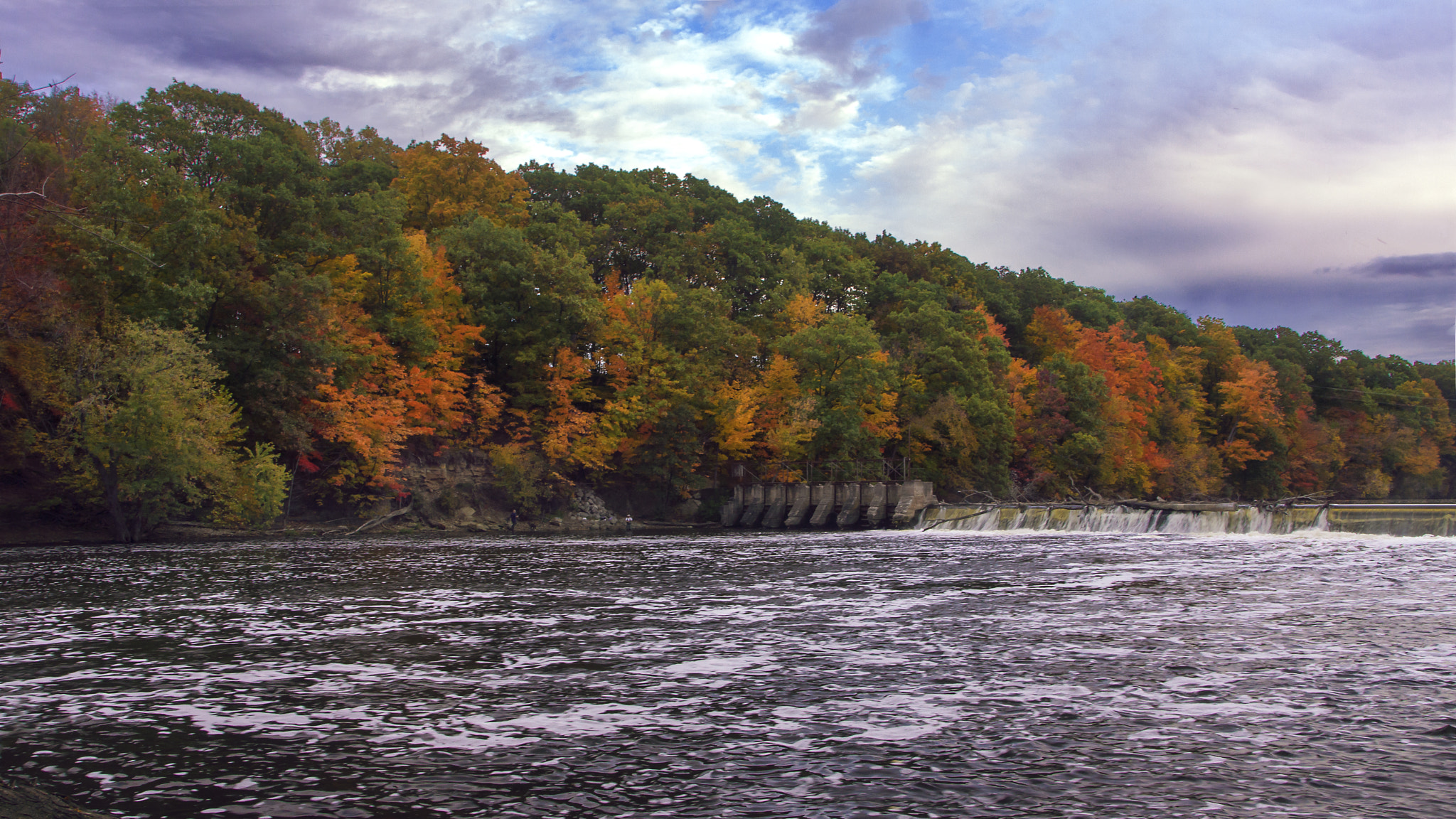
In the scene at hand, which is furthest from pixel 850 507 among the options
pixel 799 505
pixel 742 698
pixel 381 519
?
pixel 742 698

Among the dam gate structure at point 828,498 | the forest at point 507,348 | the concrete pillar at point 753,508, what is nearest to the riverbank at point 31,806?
the forest at point 507,348

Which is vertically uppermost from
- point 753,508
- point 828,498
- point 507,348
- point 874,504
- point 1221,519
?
point 507,348

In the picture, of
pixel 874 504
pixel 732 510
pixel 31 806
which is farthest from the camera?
pixel 732 510

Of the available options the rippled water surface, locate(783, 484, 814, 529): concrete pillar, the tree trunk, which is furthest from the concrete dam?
the tree trunk

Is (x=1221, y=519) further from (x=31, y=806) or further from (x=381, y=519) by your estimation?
(x=31, y=806)

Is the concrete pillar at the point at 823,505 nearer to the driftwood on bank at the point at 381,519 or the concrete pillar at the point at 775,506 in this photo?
the concrete pillar at the point at 775,506

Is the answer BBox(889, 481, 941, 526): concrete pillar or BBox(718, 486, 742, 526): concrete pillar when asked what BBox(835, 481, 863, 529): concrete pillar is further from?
BBox(718, 486, 742, 526): concrete pillar

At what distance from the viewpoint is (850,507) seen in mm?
58062

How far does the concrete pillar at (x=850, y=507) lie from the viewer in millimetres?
57812

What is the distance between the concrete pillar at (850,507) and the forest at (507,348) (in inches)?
220

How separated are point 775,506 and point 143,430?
36.9 m

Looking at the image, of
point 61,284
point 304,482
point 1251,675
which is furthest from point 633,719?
point 304,482

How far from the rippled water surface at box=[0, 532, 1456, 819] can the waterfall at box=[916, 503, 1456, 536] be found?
17718mm

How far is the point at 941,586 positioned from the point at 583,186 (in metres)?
67.6
